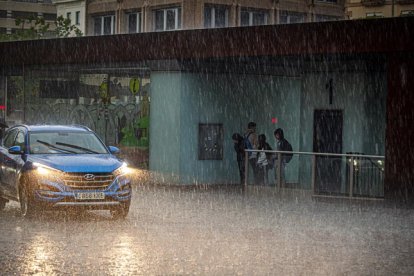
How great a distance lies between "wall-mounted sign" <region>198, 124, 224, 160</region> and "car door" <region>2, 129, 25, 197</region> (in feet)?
28.0

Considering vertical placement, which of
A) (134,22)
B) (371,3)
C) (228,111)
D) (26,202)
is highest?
(371,3)

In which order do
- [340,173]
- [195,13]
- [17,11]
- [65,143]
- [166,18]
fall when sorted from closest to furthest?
[65,143], [340,173], [195,13], [166,18], [17,11]

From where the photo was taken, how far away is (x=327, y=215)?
1841 centimetres

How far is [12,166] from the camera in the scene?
680 inches

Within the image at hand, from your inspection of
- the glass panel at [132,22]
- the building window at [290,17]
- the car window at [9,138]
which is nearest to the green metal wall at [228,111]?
the car window at [9,138]

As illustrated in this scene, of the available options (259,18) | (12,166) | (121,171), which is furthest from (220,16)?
(121,171)

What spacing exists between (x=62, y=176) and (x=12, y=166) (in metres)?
1.71

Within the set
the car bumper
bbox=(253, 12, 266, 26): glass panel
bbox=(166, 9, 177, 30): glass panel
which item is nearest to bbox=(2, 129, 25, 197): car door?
the car bumper

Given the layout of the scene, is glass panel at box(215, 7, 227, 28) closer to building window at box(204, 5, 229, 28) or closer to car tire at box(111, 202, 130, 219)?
building window at box(204, 5, 229, 28)

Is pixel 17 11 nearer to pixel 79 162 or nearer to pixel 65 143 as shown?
pixel 65 143

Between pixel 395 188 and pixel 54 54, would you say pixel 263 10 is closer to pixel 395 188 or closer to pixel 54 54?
pixel 54 54

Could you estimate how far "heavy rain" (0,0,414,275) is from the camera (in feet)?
41.3

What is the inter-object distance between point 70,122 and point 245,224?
1634 centimetres

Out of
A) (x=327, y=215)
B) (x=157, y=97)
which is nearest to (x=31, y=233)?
(x=327, y=215)
